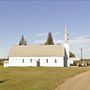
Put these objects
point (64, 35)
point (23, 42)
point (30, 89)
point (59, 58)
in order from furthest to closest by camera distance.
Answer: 1. point (23, 42)
2. point (64, 35)
3. point (59, 58)
4. point (30, 89)

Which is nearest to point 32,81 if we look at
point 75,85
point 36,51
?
point 75,85

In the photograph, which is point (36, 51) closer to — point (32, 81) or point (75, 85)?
point (32, 81)

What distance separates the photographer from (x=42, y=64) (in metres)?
82.1

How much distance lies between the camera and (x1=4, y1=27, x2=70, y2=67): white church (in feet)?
265

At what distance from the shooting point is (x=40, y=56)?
8200cm

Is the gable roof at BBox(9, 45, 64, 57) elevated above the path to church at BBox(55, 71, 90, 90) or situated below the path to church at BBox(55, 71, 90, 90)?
above

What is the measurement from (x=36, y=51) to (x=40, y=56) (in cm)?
272

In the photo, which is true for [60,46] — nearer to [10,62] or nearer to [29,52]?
[29,52]

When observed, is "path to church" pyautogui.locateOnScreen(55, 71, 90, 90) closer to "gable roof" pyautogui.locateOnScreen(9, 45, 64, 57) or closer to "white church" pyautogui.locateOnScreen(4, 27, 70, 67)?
"white church" pyautogui.locateOnScreen(4, 27, 70, 67)

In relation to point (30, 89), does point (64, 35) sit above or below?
above

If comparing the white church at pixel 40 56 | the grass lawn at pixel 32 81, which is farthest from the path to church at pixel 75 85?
the white church at pixel 40 56

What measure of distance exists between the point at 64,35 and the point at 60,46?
5562mm

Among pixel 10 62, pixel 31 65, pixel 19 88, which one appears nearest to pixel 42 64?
pixel 31 65

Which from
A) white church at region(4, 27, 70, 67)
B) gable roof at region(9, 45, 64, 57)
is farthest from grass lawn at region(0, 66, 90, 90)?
gable roof at region(9, 45, 64, 57)
